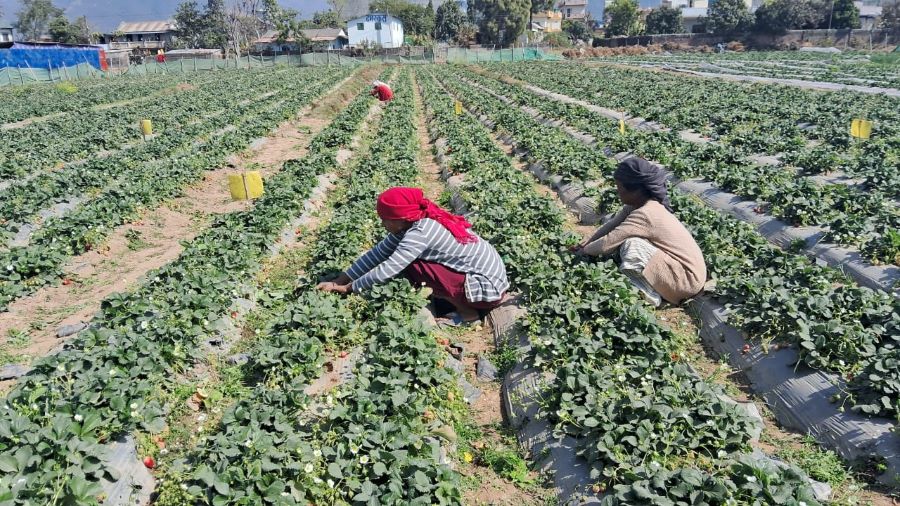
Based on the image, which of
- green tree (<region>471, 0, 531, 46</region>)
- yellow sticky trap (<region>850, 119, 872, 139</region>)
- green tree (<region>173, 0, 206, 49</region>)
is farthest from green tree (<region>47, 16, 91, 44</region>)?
yellow sticky trap (<region>850, 119, 872, 139</region>)

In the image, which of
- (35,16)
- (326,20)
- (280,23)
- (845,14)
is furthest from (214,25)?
(845,14)

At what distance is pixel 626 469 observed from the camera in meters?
3.18

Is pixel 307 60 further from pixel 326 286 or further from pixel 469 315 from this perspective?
pixel 469 315

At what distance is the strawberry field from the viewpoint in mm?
3256

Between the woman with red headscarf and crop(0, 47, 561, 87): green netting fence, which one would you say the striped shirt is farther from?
crop(0, 47, 561, 87): green netting fence

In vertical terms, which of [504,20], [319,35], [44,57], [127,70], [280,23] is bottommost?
[127,70]

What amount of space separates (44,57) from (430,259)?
55302 millimetres

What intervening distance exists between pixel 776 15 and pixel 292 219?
235 ft

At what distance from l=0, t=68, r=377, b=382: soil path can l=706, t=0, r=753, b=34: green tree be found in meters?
70.0

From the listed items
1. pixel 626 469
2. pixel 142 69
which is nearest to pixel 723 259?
pixel 626 469

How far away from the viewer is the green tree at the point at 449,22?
3565 inches

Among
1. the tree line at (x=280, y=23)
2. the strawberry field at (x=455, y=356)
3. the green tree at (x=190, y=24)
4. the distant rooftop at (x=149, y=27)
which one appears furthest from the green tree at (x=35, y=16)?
the strawberry field at (x=455, y=356)

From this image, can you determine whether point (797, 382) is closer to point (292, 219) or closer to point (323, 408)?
point (323, 408)

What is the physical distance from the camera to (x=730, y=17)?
68.8m
